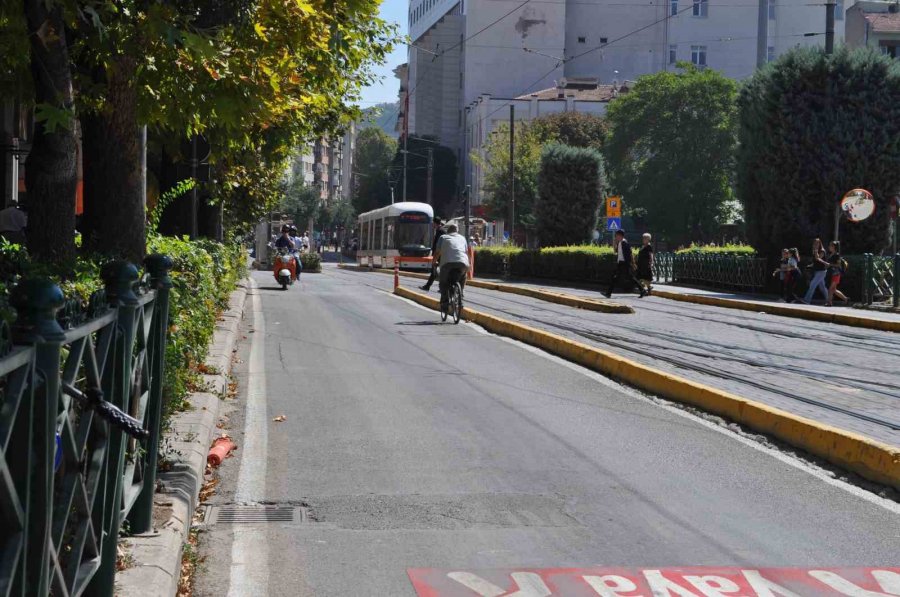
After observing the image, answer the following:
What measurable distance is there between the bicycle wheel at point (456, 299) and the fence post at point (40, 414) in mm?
16816

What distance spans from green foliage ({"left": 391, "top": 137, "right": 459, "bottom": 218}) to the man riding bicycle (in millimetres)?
85949

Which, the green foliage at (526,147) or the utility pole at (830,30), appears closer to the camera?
the utility pole at (830,30)

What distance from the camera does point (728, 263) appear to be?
34438 millimetres

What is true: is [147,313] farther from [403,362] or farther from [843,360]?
[843,360]

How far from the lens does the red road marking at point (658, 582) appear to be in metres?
4.88

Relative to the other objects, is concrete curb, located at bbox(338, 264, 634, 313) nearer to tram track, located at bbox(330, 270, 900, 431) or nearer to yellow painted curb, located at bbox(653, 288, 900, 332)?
tram track, located at bbox(330, 270, 900, 431)

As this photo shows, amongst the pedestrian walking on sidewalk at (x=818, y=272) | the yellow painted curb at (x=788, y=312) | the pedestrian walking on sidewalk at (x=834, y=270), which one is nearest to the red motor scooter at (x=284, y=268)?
the yellow painted curb at (x=788, y=312)

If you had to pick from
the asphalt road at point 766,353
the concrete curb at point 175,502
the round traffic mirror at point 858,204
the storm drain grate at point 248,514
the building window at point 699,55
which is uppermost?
the building window at point 699,55

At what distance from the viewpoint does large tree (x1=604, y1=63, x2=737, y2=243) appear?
69.1 m

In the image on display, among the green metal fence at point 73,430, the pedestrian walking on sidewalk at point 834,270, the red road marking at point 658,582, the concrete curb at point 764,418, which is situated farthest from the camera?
the pedestrian walking on sidewalk at point 834,270

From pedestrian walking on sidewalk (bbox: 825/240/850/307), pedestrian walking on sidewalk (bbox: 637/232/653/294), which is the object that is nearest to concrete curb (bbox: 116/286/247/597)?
pedestrian walking on sidewalk (bbox: 825/240/850/307)

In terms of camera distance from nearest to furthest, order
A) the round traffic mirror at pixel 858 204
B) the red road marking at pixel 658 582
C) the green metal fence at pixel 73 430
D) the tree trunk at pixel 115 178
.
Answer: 1. the green metal fence at pixel 73 430
2. the red road marking at pixel 658 582
3. the tree trunk at pixel 115 178
4. the round traffic mirror at pixel 858 204

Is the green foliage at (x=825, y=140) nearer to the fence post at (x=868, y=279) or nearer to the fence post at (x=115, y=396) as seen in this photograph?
the fence post at (x=868, y=279)

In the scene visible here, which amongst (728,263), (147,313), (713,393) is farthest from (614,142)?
(147,313)
